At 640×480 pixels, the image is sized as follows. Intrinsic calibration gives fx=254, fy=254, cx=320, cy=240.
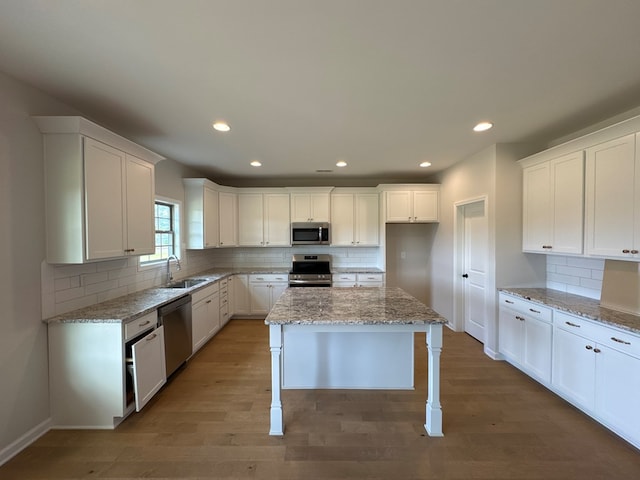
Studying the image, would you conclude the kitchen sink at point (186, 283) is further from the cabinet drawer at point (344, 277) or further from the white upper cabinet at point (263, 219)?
the cabinet drawer at point (344, 277)

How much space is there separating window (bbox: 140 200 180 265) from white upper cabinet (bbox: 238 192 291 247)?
1.18m

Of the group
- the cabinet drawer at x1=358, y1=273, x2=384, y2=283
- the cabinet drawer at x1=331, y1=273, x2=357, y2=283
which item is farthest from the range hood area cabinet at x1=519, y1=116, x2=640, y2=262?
the cabinet drawer at x1=331, y1=273, x2=357, y2=283

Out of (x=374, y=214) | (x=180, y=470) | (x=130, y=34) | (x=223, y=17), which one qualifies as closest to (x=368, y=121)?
(x=223, y=17)

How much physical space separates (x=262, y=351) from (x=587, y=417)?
10.8 ft

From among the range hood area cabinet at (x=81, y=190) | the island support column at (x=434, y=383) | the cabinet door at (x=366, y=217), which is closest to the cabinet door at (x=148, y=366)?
the range hood area cabinet at (x=81, y=190)

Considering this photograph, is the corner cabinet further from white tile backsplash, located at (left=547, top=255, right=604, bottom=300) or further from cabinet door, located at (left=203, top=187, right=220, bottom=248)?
cabinet door, located at (left=203, top=187, right=220, bottom=248)

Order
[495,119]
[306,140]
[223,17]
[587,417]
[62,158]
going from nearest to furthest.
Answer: [223,17] < [62,158] < [587,417] < [495,119] < [306,140]

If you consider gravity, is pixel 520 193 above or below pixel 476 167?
below

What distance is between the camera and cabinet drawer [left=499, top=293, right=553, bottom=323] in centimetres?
248

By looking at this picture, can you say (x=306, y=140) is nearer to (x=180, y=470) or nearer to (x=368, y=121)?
(x=368, y=121)

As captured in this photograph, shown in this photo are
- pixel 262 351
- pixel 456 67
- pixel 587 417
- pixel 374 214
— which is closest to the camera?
pixel 456 67

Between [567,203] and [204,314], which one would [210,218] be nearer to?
[204,314]

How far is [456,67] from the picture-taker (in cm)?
168

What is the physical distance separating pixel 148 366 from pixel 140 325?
14.6 inches
